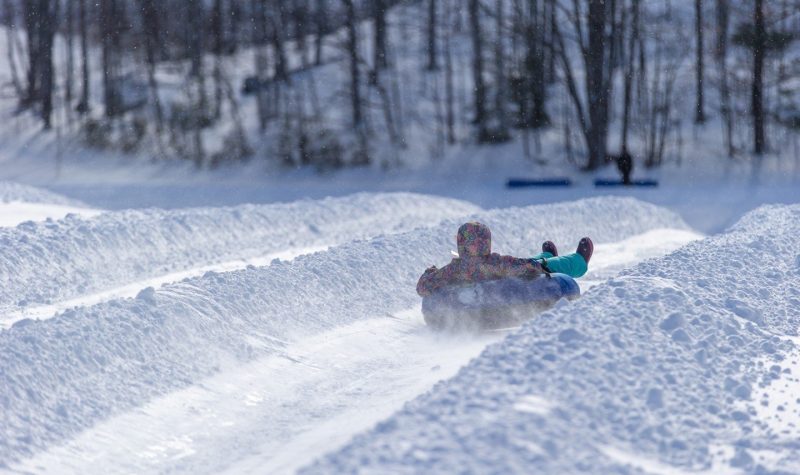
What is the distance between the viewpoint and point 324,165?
32125 millimetres

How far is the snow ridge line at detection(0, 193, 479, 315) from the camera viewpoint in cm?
1143

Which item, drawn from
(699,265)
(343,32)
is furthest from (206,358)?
(343,32)

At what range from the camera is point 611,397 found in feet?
19.0

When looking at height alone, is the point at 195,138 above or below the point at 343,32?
below

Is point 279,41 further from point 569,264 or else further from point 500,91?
point 569,264

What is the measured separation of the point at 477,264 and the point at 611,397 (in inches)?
132

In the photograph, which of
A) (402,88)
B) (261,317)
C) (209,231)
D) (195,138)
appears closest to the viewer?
(261,317)

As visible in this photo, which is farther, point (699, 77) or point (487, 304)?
point (699, 77)

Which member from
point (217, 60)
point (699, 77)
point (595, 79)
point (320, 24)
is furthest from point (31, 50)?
point (699, 77)

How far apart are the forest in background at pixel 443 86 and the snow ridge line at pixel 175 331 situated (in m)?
19.9

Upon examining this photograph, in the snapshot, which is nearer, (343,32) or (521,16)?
(521,16)

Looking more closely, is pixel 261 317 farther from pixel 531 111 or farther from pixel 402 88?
pixel 402 88

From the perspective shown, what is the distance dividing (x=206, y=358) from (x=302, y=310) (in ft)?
5.69

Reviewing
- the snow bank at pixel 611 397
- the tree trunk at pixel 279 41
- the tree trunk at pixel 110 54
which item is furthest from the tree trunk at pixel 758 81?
the snow bank at pixel 611 397
